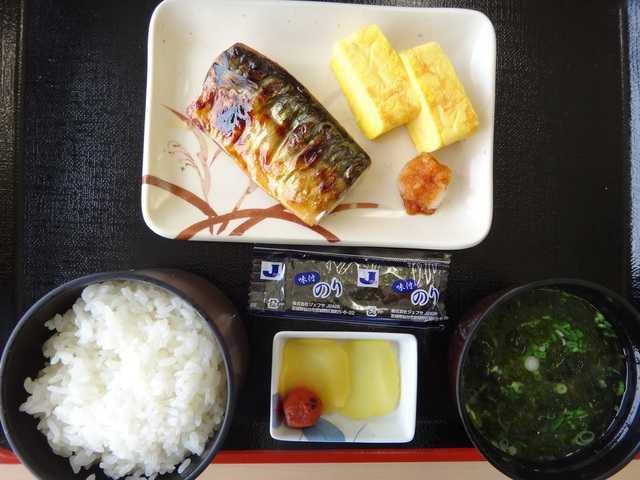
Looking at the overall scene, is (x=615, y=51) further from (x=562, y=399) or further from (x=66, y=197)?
(x=66, y=197)

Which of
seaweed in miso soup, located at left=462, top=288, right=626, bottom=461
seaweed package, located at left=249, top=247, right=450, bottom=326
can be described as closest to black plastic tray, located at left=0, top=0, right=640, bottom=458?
seaweed package, located at left=249, top=247, right=450, bottom=326

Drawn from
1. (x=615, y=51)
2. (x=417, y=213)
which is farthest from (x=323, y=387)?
(x=615, y=51)

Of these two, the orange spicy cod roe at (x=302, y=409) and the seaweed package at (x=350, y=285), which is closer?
the orange spicy cod roe at (x=302, y=409)

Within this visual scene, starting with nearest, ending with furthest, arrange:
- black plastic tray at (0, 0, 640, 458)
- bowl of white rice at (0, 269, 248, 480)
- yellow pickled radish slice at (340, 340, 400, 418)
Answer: bowl of white rice at (0, 269, 248, 480), yellow pickled radish slice at (340, 340, 400, 418), black plastic tray at (0, 0, 640, 458)

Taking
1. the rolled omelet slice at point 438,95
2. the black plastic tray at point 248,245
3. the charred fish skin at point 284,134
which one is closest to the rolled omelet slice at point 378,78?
the rolled omelet slice at point 438,95

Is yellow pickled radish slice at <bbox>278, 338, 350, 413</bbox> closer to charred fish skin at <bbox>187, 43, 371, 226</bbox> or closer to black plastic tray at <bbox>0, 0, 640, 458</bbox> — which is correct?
black plastic tray at <bbox>0, 0, 640, 458</bbox>

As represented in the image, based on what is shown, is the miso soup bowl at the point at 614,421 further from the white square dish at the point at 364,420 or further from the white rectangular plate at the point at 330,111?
the white rectangular plate at the point at 330,111
